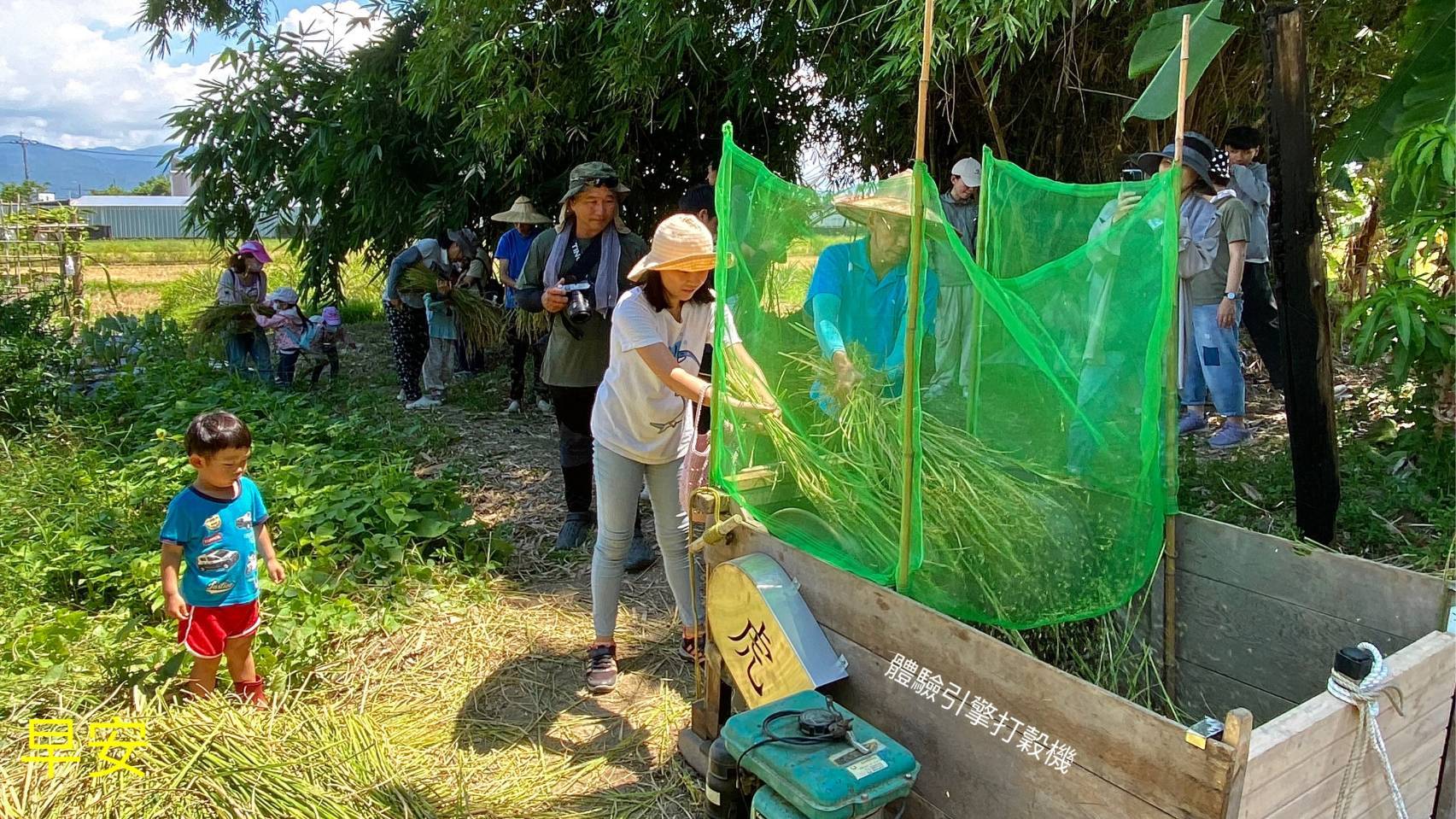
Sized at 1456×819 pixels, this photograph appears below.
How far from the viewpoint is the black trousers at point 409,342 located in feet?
23.7

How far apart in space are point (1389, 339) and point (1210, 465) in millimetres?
1414

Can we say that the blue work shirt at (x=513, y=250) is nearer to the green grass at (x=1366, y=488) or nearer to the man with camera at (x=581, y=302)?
the man with camera at (x=581, y=302)

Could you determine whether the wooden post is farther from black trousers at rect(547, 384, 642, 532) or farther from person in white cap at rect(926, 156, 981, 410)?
black trousers at rect(547, 384, 642, 532)

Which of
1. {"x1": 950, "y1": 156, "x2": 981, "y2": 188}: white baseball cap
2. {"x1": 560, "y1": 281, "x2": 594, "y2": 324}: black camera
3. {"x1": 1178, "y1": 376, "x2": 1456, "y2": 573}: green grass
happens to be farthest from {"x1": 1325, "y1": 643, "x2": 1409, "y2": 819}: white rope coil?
{"x1": 950, "y1": 156, "x2": 981, "y2": 188}: white baseball cap

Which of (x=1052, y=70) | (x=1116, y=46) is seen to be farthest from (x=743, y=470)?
(x=1052, y=70)

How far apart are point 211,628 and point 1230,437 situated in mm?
4606

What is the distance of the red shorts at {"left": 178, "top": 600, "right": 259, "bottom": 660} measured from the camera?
2838mm

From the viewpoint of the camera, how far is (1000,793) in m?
1.95

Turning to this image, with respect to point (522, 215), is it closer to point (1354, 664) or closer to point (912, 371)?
point (912, 371)

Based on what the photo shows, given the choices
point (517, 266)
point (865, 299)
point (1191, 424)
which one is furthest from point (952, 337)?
point (517, 266)

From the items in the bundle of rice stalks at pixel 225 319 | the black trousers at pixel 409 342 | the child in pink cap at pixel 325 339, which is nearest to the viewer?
the black trousers at pixel 409 342

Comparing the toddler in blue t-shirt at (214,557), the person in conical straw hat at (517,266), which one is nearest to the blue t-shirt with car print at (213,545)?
the toddler in blue t-shirt at (214,557)

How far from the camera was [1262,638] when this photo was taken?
2.35 meters

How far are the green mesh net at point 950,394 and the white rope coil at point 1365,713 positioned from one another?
0.52 meters
